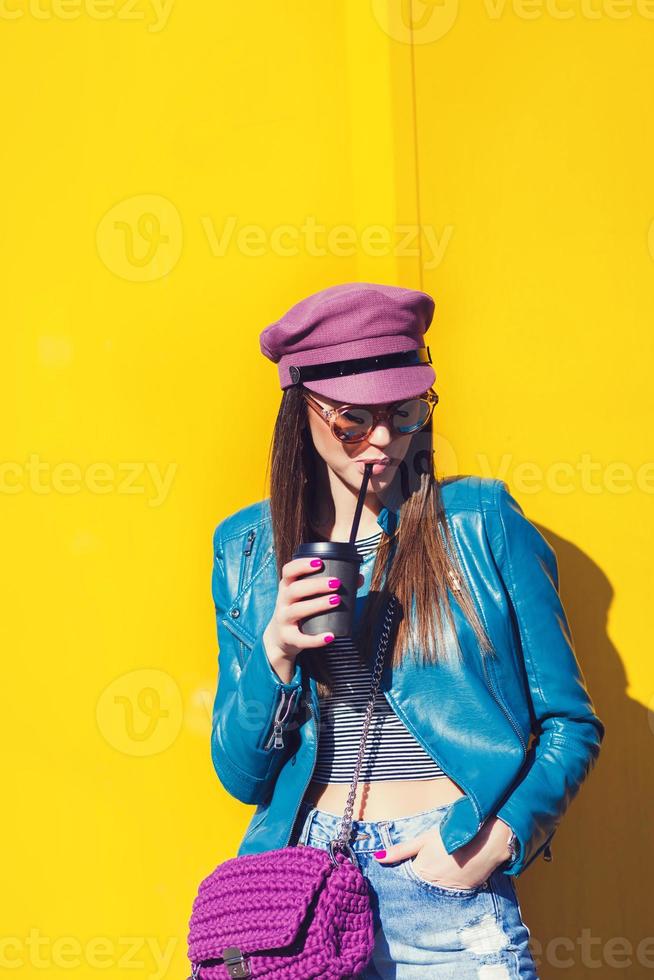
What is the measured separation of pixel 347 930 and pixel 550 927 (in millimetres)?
1088

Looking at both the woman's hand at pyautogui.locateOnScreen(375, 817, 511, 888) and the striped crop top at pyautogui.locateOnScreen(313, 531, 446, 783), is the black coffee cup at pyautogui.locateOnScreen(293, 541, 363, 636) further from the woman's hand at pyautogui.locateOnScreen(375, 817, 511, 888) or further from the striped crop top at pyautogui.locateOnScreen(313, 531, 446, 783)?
the woman's hand at pyautogui.locateOnScreen(375, 817, 511, 888)

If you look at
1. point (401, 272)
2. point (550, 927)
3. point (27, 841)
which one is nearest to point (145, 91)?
point (401, 272)

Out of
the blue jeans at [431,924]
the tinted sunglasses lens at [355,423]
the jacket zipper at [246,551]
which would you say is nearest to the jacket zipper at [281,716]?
the blue jeans at [431,924]

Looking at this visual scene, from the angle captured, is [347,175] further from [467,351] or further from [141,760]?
[141,760]

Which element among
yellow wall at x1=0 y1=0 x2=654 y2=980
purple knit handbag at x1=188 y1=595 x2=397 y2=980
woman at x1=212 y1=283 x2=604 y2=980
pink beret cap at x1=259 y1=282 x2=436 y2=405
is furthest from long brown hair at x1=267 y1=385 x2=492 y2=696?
yellow wall at x1=0 y1=0 x2=654 y2=980

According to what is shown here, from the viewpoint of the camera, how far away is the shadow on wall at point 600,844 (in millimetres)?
3018

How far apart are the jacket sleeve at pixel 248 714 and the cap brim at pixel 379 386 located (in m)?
0.52

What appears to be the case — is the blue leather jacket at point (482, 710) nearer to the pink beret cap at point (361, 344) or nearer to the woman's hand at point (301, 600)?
the woman's hand at point (301, 600)

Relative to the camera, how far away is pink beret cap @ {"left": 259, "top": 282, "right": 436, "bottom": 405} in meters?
2.37

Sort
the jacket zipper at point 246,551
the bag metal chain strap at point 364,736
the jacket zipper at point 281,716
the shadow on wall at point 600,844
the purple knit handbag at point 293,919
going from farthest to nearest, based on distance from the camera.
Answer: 1. the shadow on wall at point 600,844
2. the jacket zipper at point 246,551
3. the jacket zipper at point 281,716
4. the bag metal chain strap at point 364,736
5. the purple knit handbag at point 293,919

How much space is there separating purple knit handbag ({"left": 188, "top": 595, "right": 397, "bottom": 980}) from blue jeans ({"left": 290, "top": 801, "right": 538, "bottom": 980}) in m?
0.05

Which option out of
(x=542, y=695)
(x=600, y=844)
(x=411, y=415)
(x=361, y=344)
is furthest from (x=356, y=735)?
(x=600, y=844)

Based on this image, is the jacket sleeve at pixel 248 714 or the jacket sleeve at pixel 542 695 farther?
the jacket sleeve at pixel 248 714

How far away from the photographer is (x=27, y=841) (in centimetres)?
311
